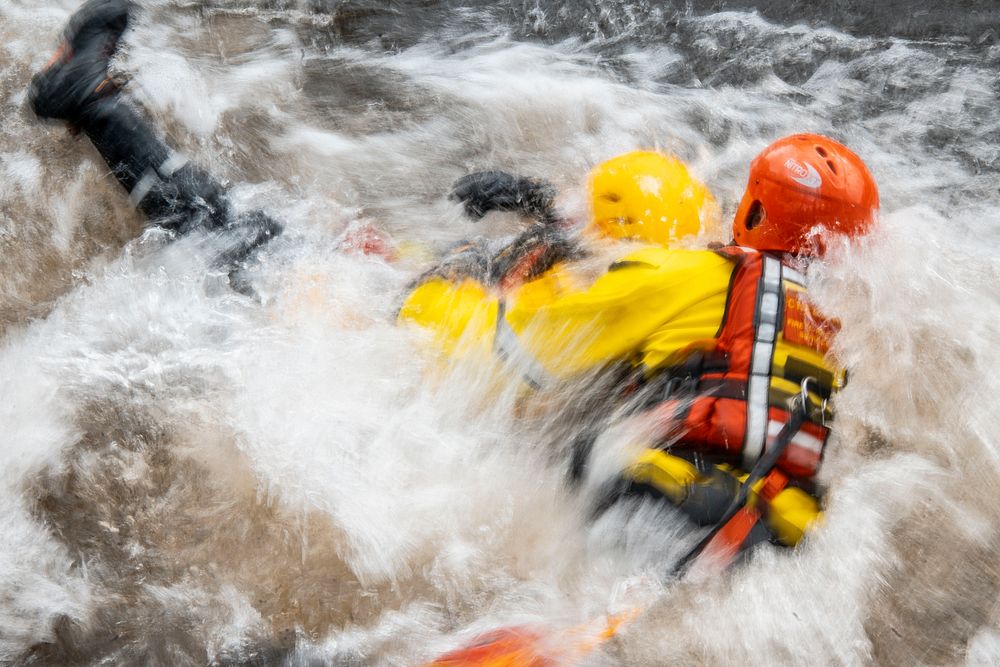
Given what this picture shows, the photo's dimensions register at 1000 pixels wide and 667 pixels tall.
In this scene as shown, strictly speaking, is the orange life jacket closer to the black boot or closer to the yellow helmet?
the yellow helmet

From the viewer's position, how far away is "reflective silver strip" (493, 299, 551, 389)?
303 centimetres

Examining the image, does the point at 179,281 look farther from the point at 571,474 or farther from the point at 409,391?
the point at 571,474

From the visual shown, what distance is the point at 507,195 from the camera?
3850 mm

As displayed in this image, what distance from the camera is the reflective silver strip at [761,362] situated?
2643 mm

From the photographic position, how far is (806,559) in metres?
2.85

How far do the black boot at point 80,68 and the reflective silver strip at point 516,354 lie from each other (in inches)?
93.0

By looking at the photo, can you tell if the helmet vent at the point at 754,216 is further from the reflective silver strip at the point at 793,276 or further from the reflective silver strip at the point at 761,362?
the reflective silver strip at the point at 761,362

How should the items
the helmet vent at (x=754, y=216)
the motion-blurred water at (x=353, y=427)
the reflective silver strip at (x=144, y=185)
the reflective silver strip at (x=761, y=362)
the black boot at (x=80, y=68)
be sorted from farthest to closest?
the reflective silver strip at (x=144, y=185)
the black boot at (x=80, y=68)
the helmet vent at (x=754, y=216)
the motion-blurred water at (x=353, y=427)
the reflective silver strip at (x=761, y=362)

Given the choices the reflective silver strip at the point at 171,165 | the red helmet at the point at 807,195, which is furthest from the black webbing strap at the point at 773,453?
the reflective silver strip at the point at 171,165

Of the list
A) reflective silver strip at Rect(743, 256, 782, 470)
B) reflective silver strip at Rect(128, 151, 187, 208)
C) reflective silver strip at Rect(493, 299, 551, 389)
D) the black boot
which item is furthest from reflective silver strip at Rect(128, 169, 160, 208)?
reflective silver strip at Rect(743, 256, 782, 470)

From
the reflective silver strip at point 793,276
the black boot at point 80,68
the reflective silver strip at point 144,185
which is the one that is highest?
the black boot at point 80,68

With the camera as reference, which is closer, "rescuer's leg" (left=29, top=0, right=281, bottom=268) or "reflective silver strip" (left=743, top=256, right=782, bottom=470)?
"reflective silver strip" (left=743, top=256, right=782, bottom=470)

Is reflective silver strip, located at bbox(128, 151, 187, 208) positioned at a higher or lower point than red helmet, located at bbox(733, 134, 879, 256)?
higher

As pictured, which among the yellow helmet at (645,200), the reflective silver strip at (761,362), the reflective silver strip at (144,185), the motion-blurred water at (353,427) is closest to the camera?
the reflective silver strip at (761,362)
